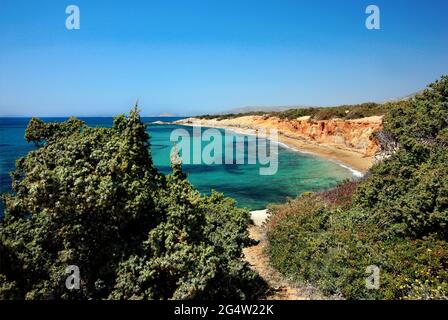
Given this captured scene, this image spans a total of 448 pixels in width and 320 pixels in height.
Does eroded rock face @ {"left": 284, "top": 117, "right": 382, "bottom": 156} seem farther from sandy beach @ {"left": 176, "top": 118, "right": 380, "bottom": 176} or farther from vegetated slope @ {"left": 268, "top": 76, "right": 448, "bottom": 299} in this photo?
vegetated slope @ {"left": 268, "top": 76, "right": 448, "bottom": 299}

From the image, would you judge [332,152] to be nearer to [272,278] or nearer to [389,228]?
[389,228]

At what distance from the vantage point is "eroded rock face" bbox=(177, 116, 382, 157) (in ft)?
147

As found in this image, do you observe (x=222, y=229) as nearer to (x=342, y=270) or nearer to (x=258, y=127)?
(x=342, y=270)

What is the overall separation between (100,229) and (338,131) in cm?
5017

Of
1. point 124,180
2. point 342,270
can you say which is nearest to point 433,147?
point 342,270

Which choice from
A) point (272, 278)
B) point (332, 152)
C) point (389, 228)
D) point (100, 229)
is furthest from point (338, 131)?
point (100, 229)

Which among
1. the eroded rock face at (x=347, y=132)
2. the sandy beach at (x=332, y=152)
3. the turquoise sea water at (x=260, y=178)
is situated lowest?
the turquoise sea water at (x=260, y=178)

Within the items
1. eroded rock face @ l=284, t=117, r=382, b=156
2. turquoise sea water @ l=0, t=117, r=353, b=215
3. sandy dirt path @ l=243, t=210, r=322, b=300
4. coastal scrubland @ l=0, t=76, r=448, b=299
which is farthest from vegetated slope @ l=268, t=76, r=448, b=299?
eroded rock face @ l=284, t=117, r=382, b=156

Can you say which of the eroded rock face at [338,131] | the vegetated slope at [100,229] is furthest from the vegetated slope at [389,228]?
the eroded rock face at [338,131]

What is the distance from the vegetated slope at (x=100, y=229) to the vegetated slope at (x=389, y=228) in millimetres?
3055

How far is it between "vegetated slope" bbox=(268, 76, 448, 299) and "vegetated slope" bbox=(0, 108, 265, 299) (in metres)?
3.05

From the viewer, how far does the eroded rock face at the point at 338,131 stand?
147 ft

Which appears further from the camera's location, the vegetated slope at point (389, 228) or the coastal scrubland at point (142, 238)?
the vegetated slope at point (389, 228)

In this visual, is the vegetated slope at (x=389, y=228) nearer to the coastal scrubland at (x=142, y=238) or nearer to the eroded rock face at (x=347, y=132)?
the coastal scrubland at (x=142, y=238)
